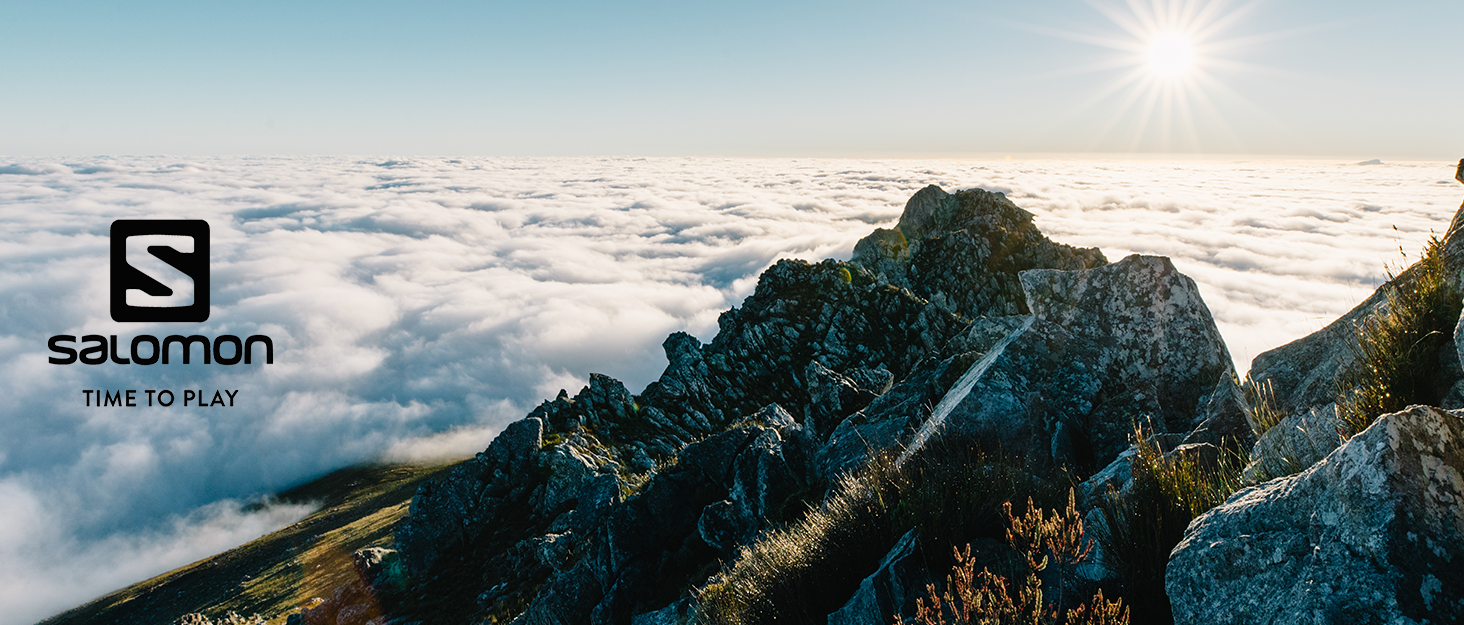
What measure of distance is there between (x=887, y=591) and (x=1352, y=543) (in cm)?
350

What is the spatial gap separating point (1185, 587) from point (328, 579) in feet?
277

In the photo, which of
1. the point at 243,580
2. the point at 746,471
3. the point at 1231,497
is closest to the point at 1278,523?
the point at 1231,497

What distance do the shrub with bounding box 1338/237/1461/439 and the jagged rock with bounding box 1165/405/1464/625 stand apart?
5.54 feet

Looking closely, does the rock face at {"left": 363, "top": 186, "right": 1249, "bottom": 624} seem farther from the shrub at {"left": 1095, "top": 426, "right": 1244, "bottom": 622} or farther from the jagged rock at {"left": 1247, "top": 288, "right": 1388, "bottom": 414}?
the shrub at {"left": 1095, "top": 426, "right": 1244, "bottom": 622}

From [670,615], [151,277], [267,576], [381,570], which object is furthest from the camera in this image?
[267,576]

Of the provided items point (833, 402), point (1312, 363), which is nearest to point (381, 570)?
point (833, 402)

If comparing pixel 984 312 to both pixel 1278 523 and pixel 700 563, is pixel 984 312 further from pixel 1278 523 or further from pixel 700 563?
A: pixel 1278 523

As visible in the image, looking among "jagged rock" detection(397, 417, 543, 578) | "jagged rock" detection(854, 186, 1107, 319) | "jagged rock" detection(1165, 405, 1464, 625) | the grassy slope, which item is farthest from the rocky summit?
the grassy slope

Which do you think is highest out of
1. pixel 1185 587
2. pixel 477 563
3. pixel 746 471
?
pixel 1185 587

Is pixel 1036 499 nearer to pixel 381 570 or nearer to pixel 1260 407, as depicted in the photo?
pixel 1260 407

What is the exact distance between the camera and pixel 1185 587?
420cm

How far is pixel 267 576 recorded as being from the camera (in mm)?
94375

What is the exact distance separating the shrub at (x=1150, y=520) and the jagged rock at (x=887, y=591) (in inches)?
67.7

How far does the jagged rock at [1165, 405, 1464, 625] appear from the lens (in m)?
3.33
